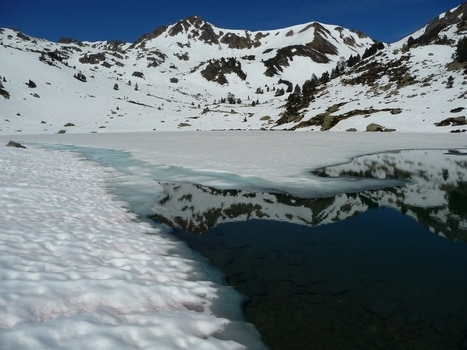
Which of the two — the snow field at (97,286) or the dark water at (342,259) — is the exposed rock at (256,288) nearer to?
the dark water at (342,259)

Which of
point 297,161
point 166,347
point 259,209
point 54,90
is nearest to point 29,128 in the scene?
point 54,90

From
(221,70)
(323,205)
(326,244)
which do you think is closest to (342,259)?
(326,244)

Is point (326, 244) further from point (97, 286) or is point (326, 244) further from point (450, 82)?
point (450, 82)

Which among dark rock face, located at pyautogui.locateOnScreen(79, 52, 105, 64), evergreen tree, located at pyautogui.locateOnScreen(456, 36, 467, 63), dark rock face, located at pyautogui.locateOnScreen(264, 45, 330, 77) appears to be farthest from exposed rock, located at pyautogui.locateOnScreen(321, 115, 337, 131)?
dark rock face, located at pyautogui.locateOnScreen(79, 52, 105, 64)

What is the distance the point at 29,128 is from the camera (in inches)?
1794

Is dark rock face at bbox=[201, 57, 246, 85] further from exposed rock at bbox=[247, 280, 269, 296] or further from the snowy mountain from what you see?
exposed rock at bbox=[247, 280, 269, 296]

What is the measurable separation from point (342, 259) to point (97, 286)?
3.33 m

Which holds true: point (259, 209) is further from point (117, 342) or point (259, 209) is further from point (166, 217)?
point (117, 342)

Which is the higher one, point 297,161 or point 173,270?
point 297,161

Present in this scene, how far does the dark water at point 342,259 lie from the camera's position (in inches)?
119

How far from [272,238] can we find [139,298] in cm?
262

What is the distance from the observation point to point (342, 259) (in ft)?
14.5

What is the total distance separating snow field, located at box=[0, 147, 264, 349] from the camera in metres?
2.61

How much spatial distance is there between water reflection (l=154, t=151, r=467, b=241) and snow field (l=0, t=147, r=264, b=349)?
1218mm
